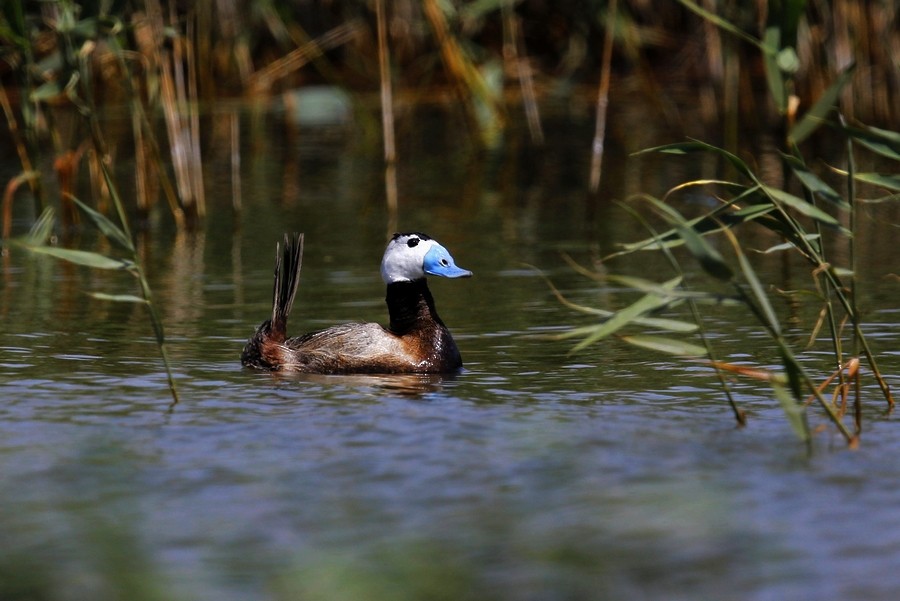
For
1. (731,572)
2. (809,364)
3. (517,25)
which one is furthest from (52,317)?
(517,25)

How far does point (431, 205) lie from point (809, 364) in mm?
6763

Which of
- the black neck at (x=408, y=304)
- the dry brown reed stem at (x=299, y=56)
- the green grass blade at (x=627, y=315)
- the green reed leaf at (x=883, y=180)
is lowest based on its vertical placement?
the black neck at (x=408, y=304)

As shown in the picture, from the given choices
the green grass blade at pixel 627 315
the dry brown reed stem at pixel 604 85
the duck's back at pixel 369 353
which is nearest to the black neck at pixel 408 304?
the duck's back at pixel 369 353

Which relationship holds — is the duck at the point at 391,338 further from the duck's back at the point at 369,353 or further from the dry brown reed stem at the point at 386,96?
the dry brown reed stem at the point at 386,96

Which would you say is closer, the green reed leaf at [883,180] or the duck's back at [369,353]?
the green reed leaf at [883,180]

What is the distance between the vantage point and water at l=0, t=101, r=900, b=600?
13.6 feet

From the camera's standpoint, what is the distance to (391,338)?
7.27 meters

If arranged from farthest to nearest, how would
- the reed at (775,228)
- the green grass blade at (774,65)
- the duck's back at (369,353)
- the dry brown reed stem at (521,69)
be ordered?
the dry brown reed stem at (521,69) → the duck's back at (369,353) → the green grass blade at (774,65) → the reed at (775,228)

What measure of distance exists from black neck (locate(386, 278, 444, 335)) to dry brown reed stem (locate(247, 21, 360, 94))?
30.0 feet

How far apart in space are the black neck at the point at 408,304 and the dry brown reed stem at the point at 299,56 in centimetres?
916

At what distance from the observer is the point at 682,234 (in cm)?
473

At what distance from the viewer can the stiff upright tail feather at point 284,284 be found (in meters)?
7.42

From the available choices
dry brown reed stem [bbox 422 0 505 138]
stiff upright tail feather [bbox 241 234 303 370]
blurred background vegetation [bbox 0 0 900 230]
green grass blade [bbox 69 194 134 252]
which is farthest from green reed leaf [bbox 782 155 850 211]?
dry brown reed stem [bbox 422 0 505 138]

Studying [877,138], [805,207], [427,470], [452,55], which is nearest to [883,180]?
[877,138]
